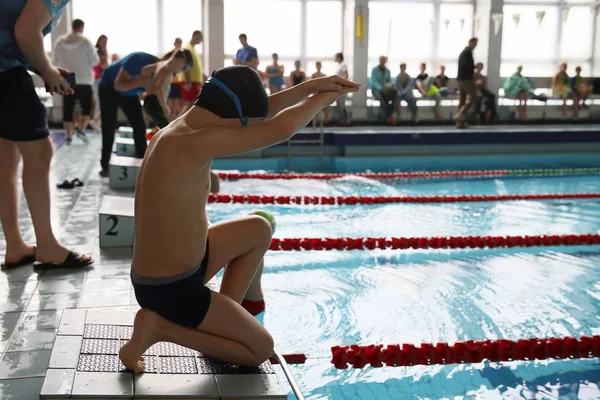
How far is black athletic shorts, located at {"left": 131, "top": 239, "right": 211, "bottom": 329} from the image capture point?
2.03 metres

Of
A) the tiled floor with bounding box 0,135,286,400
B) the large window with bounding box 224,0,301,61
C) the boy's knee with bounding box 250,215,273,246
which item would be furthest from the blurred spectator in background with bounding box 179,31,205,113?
the boy's knee with bounding box 250,215,273,246

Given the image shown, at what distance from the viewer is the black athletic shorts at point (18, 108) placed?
10.4ft

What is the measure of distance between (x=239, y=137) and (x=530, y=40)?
54.4 ft

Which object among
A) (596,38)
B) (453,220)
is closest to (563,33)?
(596,38)

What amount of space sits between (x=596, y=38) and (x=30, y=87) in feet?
56.4

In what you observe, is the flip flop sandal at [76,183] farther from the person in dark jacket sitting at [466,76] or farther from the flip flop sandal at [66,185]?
the person in dark jacket sitting at [466,76]

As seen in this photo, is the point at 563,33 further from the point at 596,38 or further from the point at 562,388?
the point at 562,388

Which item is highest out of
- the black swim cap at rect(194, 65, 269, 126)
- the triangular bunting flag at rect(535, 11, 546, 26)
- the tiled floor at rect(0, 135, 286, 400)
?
the triangular bunting flag at rect(535, 11, 546, 26)

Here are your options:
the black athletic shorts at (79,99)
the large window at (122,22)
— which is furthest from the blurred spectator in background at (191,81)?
the large window at (122,22)

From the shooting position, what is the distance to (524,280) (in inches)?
167

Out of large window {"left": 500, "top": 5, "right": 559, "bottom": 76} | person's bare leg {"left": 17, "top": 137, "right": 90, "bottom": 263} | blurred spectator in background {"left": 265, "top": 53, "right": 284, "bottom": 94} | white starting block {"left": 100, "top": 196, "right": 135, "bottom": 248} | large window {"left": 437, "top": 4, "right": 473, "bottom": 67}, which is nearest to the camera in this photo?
person's bare leg {"left": 17, "top": 137, "right": 90, "bottom": 263}

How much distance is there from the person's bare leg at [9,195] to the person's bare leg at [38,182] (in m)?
0.09

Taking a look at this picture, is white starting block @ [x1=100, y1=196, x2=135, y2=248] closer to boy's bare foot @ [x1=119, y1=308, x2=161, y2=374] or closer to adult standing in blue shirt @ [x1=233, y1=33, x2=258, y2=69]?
boy's bare foot @ [x1=119, y1=308, x2=161, y2=374]

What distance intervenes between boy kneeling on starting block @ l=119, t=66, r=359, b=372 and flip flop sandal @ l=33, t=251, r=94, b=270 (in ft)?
5.28
